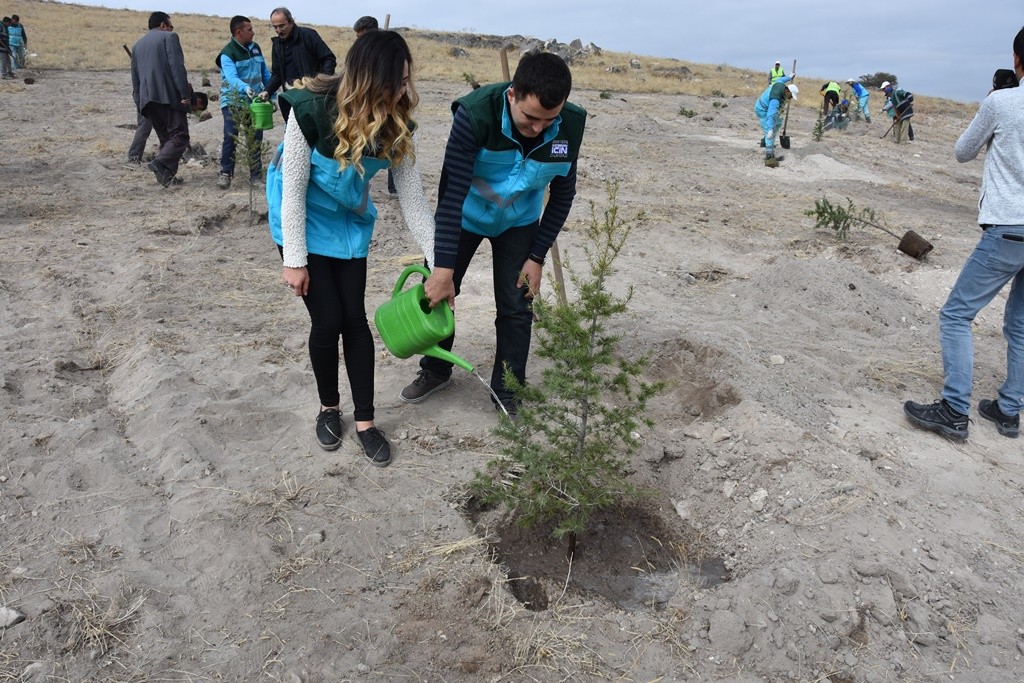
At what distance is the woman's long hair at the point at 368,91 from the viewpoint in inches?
97.2

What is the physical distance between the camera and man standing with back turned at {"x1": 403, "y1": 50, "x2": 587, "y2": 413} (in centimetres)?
262

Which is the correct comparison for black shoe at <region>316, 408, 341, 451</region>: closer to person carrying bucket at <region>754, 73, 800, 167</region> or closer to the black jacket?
the black jacket

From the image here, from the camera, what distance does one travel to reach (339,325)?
117 inches

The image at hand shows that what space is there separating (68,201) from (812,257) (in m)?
6.95

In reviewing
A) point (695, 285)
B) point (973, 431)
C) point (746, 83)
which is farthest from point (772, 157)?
point (746, 83)

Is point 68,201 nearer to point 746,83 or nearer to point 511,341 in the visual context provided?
point 511,341

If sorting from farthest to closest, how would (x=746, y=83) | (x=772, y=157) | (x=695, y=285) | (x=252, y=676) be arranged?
(x=746, y=83) → (x=772, y=157) → (x=695, y=285) → (x=252, y=676)

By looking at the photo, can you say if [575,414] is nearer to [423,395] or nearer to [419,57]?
[423,395]

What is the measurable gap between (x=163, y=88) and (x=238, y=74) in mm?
748

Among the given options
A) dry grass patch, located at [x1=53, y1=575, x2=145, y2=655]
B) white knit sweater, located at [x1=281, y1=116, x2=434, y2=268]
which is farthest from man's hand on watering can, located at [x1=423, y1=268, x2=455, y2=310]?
dry grass patch, located at [x1=53, y1=575, x2=145, y2=655]

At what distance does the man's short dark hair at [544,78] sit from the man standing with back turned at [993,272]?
1931mm

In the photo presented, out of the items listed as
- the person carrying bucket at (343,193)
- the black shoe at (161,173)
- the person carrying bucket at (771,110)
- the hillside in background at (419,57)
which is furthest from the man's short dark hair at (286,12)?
the hillside in background at (419,57)

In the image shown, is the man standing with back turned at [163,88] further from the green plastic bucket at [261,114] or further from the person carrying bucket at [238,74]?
the green plastic bucket at [261,114]

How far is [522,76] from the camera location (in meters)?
2.56
